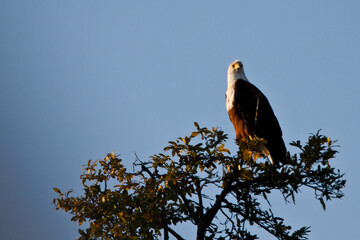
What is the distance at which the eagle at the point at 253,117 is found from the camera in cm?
674

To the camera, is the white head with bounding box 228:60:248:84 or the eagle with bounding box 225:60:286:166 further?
the white head with bounding box 228:60:248:84

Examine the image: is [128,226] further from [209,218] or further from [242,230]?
[242,230]

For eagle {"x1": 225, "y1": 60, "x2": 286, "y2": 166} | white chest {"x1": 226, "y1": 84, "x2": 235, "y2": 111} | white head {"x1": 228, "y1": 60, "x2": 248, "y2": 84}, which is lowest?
eagle {"x1": 225, "y1": 60, "x2": 286, "y2": 166}

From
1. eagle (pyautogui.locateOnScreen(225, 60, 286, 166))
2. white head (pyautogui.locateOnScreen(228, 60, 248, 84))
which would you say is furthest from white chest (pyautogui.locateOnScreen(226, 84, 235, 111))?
white head (pyautogui.locateOnScreen(228, 60, 248, 84))

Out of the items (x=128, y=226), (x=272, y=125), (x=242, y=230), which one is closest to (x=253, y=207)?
(x=242, y=230)

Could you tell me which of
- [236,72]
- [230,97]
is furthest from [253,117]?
[236,72]

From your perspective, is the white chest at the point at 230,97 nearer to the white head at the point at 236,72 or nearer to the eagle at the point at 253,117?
the eagle at the point at 253,117

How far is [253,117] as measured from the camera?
700 cm

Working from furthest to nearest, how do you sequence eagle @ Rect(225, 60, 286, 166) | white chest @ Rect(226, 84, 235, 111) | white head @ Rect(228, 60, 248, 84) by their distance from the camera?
white head @ Rect(228, 60, 248, 84)
white chest @ Rect(226, 84, 235, 111)
eagle @ Rect(225, 60, 286, 166)

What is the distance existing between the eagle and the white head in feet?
0.82

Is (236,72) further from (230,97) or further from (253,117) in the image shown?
(253,117)

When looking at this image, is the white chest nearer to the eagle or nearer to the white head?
the eagle

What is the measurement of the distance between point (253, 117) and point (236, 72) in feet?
3.50

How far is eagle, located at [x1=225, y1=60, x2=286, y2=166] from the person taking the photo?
674cm
